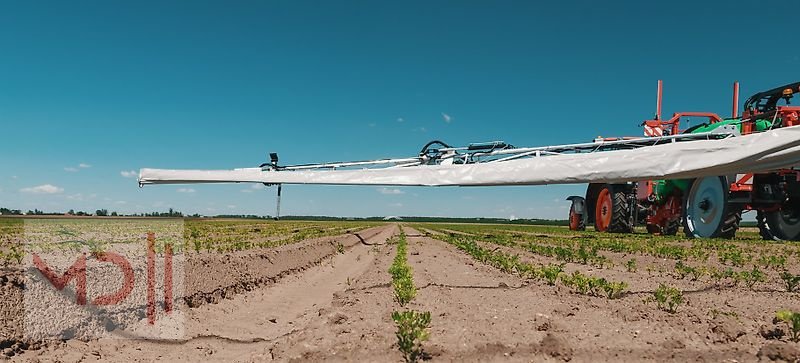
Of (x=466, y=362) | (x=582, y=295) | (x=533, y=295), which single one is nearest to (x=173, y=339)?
(x=466, y=362)

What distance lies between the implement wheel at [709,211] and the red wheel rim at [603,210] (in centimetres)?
492

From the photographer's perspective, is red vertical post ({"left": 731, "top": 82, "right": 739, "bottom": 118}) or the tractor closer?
the tractor

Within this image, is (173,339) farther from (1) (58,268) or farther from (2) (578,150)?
(2) (578,150)

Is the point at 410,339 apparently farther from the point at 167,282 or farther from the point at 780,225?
the point at 780,225

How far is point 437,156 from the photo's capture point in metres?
8.81

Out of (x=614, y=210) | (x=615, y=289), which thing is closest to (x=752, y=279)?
(x=615, y=289)

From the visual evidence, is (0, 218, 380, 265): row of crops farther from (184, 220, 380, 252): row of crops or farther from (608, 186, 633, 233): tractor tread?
(608, 186, 633, 233): tractor tread

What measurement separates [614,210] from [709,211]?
5.87 metres

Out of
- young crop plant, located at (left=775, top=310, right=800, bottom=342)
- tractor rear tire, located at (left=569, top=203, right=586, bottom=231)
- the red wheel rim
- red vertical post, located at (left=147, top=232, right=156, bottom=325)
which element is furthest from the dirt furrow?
tractor rear tire, located at (left=569, top=203, right=586, bottom=231)

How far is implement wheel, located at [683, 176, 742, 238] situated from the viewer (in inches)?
504

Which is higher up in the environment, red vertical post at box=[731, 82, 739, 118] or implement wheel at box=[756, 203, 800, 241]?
red vertical post at box=[731, 82, 739, 118]

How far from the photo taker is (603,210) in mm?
20781

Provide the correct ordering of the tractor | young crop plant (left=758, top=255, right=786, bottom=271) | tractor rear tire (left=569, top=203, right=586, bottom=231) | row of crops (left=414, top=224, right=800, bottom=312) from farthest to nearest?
tractor rear tire (left=569, top=203, right=586, bottom=231)
the tractor
young crop plant (left=758, top=255, right=786, bottom=271)
row of crops (left=414, top=224, right=800, bottom=312)

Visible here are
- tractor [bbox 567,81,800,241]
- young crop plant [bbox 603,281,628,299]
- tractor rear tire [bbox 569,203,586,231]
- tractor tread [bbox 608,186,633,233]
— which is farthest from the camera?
tractor rear tire [bbox 569,203,586,231]
